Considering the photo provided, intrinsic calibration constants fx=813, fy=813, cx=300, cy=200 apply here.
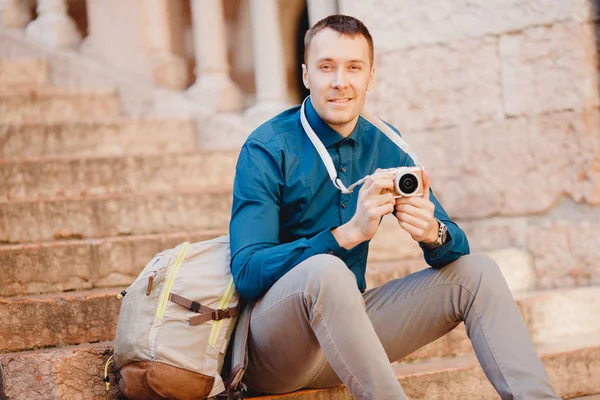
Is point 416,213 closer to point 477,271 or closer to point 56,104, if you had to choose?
point 477,271

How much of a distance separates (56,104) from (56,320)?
193 centimetres

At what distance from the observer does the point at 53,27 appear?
4.57 meters

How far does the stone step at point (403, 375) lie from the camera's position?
2.04m

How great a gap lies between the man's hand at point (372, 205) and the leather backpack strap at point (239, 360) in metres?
0.32

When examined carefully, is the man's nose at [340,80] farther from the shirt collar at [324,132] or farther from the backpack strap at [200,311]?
the backpack strap at [200,311]

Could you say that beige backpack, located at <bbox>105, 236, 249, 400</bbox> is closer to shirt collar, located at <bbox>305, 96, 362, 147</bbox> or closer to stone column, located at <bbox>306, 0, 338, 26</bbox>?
shirt collar, located at <bbox>305, 96, 362, 147</bbox>

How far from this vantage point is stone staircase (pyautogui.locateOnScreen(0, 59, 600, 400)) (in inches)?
87.8

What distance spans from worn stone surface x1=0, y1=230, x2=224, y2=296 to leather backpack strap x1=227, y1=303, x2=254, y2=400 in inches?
35.0

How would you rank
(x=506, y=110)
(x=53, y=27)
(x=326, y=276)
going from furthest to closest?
1. (x=53, y=27)
2. (x=506, y=110)
3. (x=326, y=276)

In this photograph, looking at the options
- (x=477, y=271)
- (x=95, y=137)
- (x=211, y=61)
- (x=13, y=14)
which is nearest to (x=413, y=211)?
(x=477, y=271)

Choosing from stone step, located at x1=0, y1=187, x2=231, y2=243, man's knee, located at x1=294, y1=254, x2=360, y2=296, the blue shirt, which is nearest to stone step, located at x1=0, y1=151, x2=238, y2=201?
stone step, located at x1=0, y1=187, x2=231, y2=243

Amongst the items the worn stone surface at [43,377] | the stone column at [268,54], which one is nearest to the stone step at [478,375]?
the worn stone surface at [43,377]

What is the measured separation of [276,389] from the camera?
199 centimetres

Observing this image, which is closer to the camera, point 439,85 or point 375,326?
point 375,326
